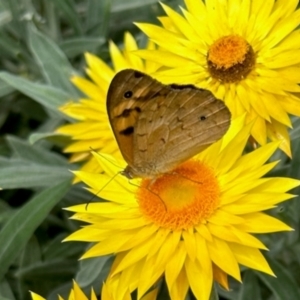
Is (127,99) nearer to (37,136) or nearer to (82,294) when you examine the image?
(82,294)

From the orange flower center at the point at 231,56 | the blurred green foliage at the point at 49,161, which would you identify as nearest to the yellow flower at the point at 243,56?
the orange flower center at the point at 231,56

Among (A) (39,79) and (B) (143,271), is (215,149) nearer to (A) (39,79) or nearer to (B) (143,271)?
(B) (143,271)

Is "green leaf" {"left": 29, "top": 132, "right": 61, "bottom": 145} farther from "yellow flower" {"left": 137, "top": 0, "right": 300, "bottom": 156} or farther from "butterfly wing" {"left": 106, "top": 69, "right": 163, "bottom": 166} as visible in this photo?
"butterfly wing" {"left": 106, "top": 69, "right": 163, "bottom": 166}

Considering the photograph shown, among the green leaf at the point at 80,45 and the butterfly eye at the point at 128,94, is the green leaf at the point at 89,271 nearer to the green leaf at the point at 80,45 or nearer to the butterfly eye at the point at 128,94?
the butterfly eye at the point at 128,94

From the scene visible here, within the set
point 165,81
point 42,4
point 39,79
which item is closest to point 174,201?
point 165,81

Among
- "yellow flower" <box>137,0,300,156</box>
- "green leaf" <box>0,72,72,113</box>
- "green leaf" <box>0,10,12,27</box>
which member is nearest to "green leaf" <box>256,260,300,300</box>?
"yellow flower" <box>137,0,300,156</box>

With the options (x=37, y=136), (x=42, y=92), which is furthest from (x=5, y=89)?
(x=37, y=136)

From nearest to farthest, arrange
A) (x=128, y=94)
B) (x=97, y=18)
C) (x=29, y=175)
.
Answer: (x=128, y=94) < (x=29, y=175) < (x=97, y=18)
